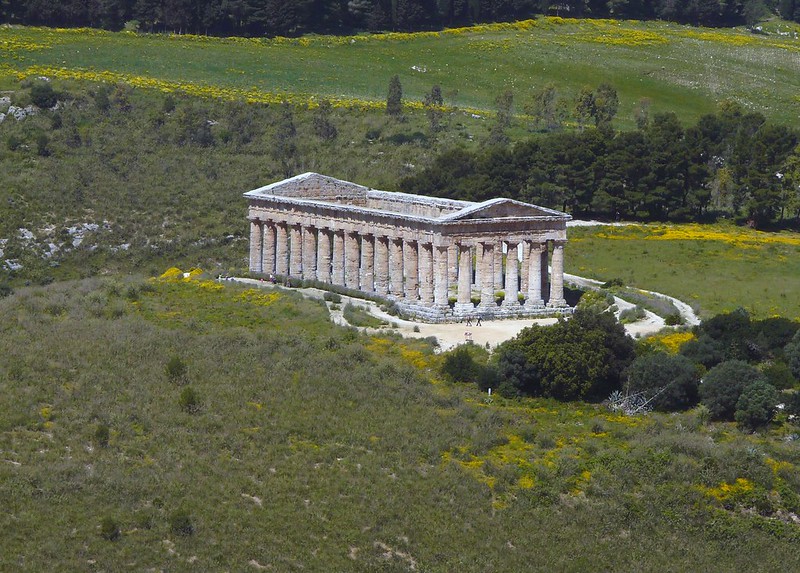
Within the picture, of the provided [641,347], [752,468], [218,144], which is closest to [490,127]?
[218,144]

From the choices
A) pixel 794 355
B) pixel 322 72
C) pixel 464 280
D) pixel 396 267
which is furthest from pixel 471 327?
pixel 322 72

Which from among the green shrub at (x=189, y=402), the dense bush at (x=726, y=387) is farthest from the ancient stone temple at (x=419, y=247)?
the green shrub at (x=189, y=402)

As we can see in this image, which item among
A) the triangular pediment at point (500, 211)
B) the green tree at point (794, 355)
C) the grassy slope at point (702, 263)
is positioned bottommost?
the grassy slope at point (702, 263)

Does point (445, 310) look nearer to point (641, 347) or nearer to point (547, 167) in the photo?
point (641, 347)

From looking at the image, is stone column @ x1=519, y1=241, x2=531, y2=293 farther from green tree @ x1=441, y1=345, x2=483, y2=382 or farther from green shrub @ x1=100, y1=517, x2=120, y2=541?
green shrub @ x1=100, y1=517, x2=120, y2=541

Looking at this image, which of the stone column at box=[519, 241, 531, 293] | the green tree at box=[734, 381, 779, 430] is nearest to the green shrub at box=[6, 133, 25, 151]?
the stone column at box=[519, 241, 531, 293]

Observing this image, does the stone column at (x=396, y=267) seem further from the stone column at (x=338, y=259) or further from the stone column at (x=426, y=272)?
the stone column at (x=338, y=259)
